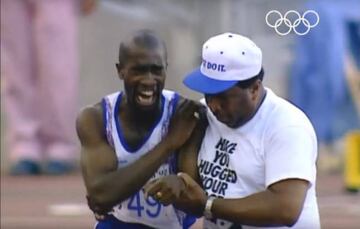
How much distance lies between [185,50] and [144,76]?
7.96m

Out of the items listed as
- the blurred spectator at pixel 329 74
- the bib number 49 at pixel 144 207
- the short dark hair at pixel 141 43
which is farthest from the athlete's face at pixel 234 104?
the blurred spectator at pixel 329 74

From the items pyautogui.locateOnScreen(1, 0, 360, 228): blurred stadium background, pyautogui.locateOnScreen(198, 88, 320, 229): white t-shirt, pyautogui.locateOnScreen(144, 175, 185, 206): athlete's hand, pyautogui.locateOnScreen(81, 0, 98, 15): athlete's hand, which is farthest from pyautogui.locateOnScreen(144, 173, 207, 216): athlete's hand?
pyautogui.locateOnScreen(81, 0, 98, 15): athlete's hand

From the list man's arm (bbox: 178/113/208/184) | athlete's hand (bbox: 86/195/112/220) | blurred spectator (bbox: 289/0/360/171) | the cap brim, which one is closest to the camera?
the cap brim

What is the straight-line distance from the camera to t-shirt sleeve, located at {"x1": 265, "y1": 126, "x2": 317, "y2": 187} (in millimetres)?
5867

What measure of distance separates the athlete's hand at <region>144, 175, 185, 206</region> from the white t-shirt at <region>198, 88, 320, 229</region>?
0.93 feet

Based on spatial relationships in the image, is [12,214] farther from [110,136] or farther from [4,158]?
[110,136]

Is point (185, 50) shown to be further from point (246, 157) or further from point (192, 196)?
point (192, 196)

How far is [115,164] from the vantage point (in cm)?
641

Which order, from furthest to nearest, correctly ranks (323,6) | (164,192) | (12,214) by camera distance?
(323,6) < (12,214) < (164,192)

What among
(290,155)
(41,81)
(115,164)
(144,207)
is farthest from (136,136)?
(41,81)

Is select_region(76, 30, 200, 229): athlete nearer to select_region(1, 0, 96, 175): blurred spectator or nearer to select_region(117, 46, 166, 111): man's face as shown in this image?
select_region(117, 46, 166, 111): man's face

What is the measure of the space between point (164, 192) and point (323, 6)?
7.99 meters

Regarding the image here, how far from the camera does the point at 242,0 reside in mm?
13414

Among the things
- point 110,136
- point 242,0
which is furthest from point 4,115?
point 110,136
